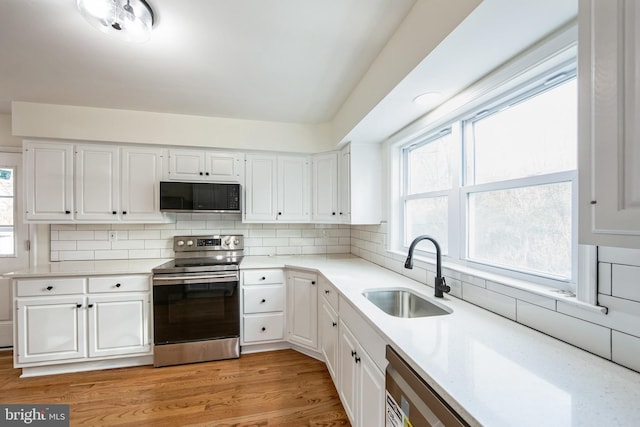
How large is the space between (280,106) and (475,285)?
215 centimetres

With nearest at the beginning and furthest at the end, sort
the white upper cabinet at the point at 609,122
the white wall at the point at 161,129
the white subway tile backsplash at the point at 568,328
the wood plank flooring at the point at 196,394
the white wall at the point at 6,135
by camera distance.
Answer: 1. the white upper cabinet at the point at 609,122
2. the white subway tile backsplash at the point at 568,328
3. the wood plank flooring at the point at 196,394
4. the white wall at the point at 161,129
5. the white wall at the point at 6,135

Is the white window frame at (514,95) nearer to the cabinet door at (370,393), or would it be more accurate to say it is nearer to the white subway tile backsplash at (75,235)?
the cabinet door at (370,393)

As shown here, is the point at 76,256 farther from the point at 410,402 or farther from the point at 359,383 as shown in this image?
the point at 410,402

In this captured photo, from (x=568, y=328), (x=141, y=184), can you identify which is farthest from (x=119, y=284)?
(x=568, y=328)

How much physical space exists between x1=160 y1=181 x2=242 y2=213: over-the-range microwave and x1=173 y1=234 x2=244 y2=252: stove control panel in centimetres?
47

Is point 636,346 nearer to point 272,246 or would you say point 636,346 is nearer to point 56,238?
point 272,246

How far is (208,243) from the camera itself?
300 centimetres

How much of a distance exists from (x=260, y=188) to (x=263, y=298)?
1.19m

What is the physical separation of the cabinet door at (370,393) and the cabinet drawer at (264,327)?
1.38 metres

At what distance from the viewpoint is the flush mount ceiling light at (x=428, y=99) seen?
63.8 inches

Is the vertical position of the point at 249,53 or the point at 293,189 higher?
the point at 249,53

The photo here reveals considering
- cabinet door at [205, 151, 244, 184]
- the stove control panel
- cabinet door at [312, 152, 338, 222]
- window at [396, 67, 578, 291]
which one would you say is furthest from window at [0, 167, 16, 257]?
window at [396, 67, 578, 291]

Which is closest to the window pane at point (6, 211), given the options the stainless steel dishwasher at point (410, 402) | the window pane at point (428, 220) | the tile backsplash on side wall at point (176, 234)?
the tile backsplash on side wall at point (176, 234)

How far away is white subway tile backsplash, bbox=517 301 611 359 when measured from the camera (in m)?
0.90
